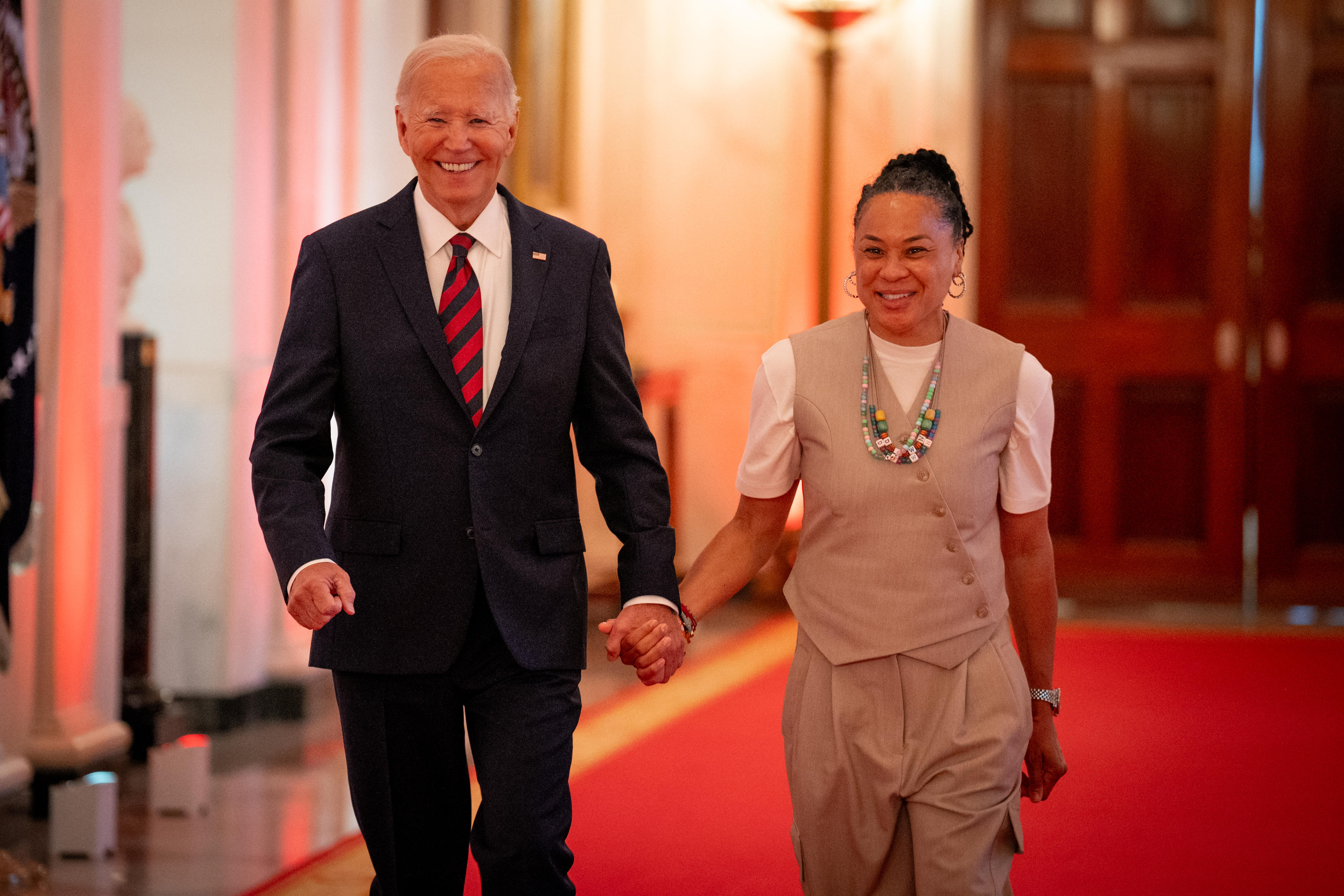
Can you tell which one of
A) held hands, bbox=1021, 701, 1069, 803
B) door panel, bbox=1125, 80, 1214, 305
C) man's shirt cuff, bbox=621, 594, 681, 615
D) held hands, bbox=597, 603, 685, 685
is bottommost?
held hands, bbox=1021, 701, 1069, 803

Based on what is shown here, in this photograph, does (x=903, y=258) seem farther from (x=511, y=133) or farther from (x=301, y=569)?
(x=301, y=569)

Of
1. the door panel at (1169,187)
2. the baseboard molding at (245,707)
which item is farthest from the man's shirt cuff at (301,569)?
the door panel at (1169,187)

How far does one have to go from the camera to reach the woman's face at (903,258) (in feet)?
7.02

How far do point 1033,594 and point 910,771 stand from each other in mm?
342

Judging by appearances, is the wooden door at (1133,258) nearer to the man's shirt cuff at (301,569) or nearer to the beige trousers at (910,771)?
the beige trousers at (910,771)

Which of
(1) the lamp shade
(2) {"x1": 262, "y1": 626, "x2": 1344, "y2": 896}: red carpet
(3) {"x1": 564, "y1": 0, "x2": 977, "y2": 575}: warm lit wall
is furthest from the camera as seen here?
(3) {"x1": 564, "y1": 0, "x2": 977, "y2": 575}: warm lit wall

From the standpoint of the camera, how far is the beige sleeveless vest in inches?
83.3

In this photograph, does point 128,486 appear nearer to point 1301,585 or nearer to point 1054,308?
point 1054,308

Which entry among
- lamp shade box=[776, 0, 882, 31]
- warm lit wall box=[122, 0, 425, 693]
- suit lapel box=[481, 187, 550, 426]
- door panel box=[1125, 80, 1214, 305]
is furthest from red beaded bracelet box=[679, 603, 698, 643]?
door panel box=[1125, 80, 1214, 305]

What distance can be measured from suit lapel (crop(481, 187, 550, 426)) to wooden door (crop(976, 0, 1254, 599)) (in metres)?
5.79

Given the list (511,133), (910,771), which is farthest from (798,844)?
(511,133)

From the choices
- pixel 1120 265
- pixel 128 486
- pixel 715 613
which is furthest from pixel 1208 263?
pixel 128 486

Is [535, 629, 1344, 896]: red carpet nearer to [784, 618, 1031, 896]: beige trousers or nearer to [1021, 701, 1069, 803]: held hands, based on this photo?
[1021, 701, 1069, 803]: held hands

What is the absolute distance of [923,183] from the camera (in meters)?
2.14
